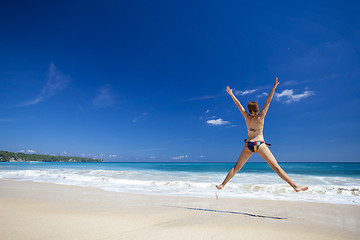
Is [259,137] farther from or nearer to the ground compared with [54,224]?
farther from the ground

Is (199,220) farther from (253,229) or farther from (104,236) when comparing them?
(104,236)

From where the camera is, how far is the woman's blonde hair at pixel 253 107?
3.84m

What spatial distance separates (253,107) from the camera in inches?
151

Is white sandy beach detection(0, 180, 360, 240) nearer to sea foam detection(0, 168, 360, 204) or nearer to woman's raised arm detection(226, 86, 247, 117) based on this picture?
sea foam detection(0, 168, 360, 204)

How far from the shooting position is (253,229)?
3029 mm

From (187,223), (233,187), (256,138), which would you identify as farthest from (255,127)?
(233,187)

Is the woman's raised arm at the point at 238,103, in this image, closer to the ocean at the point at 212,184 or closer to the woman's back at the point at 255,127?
the woman's back at the point at 255,127

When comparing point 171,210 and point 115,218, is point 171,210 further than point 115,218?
Yes

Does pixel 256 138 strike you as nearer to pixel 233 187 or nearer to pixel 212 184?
pixel 233 187

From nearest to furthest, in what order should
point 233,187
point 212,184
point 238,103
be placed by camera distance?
point 238,103 < point 233,187 < point 212,184

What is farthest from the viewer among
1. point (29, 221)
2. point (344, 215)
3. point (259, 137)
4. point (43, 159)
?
point (43, 159)

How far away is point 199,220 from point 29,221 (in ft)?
9.72

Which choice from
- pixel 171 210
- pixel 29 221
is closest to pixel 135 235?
pixel 171 210

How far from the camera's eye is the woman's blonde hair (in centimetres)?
384
